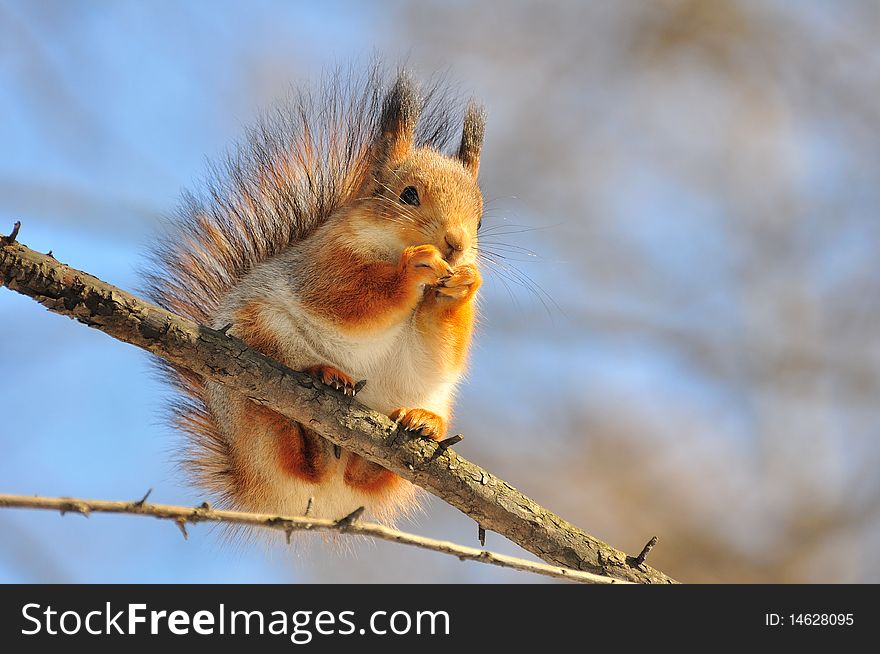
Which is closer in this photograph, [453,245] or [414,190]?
[453,245]

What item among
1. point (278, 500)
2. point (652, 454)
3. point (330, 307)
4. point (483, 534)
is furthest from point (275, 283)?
point (652, 454)

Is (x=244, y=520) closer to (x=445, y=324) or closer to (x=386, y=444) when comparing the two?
(x=386, y=444)

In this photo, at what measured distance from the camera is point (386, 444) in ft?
8.07

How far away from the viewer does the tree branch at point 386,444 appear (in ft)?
7.34

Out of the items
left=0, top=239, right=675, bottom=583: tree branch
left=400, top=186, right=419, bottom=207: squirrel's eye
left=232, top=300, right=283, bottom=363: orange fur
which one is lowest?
left=0, top=239, right=675, bottom=583: tree branch

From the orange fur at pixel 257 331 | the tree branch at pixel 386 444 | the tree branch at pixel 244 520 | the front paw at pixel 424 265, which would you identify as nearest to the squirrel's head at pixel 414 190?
the front paw at pixel 424 265

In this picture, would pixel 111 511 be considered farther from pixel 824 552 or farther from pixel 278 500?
pixel 824 552

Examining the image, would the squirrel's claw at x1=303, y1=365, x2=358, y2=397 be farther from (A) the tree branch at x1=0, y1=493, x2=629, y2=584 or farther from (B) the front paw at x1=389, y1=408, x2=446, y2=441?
(A) the tree branch at x1=0, y1=493, x2=629, y2=584

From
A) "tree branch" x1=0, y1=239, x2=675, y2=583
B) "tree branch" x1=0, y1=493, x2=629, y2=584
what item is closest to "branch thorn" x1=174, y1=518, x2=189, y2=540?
"tree branch" x1=0, y1=493, x2=629, y2=584

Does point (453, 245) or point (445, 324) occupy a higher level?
point (453, 245)

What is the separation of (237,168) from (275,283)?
57cm

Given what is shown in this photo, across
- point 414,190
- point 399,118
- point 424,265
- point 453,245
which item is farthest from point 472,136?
point 424,265

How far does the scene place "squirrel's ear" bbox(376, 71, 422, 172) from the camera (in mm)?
3092

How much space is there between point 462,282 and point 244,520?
115 cm
